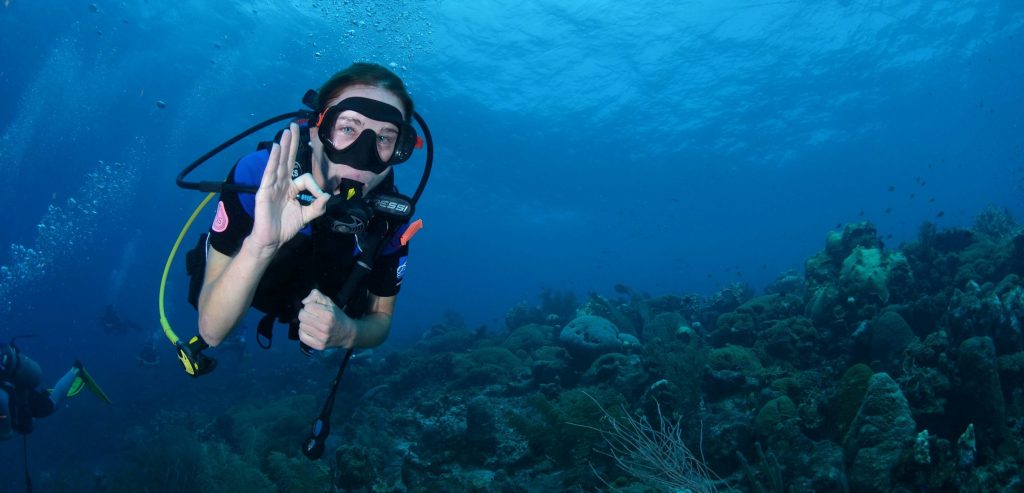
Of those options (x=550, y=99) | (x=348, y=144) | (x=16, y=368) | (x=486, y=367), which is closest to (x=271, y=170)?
(x=348, y=144)

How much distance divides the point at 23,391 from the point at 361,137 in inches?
432

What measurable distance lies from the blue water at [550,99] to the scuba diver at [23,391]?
8.75 m

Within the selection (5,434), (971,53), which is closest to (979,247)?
(5,434)

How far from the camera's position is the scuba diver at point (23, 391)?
8.08 metres

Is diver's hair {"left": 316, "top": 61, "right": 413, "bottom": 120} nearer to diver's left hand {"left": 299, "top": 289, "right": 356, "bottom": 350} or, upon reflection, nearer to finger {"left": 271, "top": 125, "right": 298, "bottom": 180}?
finger {"left": 271, "top": 125, "right": 298, "bottom": 180}

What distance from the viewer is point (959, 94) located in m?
35.4

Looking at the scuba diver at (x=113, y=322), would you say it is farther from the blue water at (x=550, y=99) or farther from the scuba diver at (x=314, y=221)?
the scuba diver at (x=314, y=221)

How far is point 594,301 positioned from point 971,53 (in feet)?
107

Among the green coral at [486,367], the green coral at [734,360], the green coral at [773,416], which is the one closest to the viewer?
the green coral at [773,416]

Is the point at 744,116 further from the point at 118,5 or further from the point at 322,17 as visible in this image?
the point at 118,5

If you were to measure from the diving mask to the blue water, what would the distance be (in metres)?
17.3

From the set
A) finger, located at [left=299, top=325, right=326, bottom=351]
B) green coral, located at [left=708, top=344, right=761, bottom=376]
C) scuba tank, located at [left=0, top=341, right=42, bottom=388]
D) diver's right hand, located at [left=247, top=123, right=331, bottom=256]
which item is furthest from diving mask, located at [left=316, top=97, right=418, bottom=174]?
scuba tank, located at [left=0, top=341, right=42, bottom=388]

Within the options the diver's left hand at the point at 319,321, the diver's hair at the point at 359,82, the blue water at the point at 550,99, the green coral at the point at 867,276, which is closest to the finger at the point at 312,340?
the diver's left hand at the point at 319,321

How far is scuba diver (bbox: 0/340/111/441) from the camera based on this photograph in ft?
26.5
